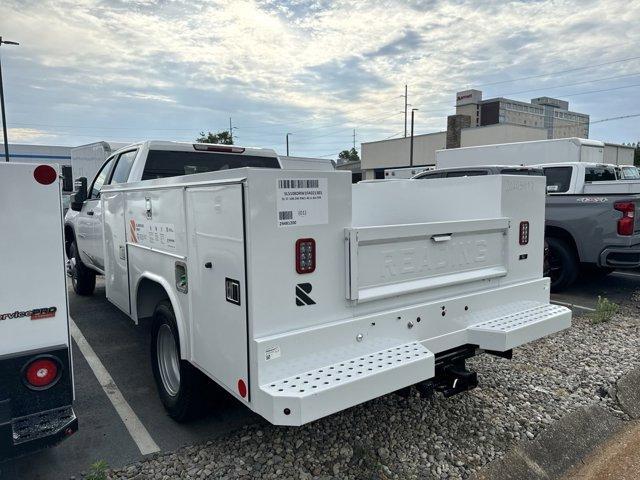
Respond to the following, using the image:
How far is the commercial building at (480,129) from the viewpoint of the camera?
37406mm

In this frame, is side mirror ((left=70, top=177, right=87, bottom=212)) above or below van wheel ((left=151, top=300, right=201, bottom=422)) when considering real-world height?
above

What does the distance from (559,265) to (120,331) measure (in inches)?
264

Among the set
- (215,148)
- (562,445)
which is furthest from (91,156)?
(562,445)

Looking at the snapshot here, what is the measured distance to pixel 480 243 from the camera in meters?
3.54

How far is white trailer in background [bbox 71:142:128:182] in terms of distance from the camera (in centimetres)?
1045

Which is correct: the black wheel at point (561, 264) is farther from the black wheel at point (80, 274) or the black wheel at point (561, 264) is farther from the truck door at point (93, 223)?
the black wheel at point (80, 274)

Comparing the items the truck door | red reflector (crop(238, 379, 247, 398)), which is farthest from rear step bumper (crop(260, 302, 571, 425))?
the truck door

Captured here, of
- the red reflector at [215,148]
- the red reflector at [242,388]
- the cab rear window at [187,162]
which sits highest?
the red reflector at [215,148]

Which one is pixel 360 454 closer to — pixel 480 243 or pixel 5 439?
pixel 480 243

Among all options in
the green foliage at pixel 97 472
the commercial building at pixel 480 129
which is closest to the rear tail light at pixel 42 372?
the green foliage at pixel 97 472

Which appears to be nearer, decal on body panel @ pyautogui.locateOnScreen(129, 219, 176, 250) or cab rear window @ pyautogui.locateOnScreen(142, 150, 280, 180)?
decal on body panel @ pyautogui.locateOnScreen(129, 219, 176, 250)

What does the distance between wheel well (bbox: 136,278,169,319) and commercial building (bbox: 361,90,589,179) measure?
3541 centimetres

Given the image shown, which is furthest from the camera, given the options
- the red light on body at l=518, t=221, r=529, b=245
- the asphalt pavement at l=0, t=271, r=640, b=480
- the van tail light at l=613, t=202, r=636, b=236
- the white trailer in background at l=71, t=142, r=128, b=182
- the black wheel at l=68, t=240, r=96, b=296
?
the white trailer in background at l=71, t=142, r=128, b=182

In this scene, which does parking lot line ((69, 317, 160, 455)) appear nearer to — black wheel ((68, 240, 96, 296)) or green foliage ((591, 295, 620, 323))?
black wheel ((68, 240, 96, 296))
